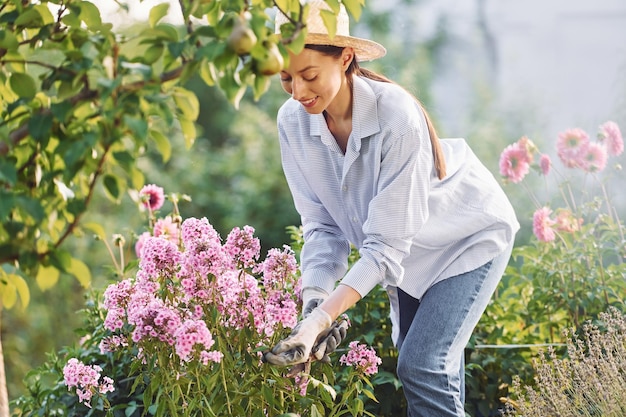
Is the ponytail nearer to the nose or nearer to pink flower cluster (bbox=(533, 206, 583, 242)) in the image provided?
the nose

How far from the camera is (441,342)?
6.29 feet

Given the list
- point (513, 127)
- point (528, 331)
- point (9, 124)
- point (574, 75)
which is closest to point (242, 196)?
point (513, 127)

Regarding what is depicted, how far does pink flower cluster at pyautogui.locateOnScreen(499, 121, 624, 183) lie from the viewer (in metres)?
2.92

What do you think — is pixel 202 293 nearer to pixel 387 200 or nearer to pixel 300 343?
pixel 300 343

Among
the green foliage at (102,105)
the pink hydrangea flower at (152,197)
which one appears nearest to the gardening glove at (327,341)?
the green foliage at (102,105)

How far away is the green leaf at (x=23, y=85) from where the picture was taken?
123 centimetres

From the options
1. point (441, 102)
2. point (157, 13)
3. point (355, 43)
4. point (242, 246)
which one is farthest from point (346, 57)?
point (441, 102)

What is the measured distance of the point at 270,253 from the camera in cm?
192

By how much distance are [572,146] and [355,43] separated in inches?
49.6

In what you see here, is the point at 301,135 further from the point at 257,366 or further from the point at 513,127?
the point at 513,127

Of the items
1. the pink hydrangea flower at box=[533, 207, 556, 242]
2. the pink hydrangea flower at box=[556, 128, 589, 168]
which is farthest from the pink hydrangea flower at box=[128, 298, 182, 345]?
the pink hydrangea flower at box=[556, 128, 589, 168]

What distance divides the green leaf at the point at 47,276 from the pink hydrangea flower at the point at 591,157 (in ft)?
7.04

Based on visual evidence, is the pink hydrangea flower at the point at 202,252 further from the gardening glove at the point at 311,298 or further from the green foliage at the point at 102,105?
the green foliage at the point at 102,105

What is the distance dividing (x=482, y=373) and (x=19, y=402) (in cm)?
138
